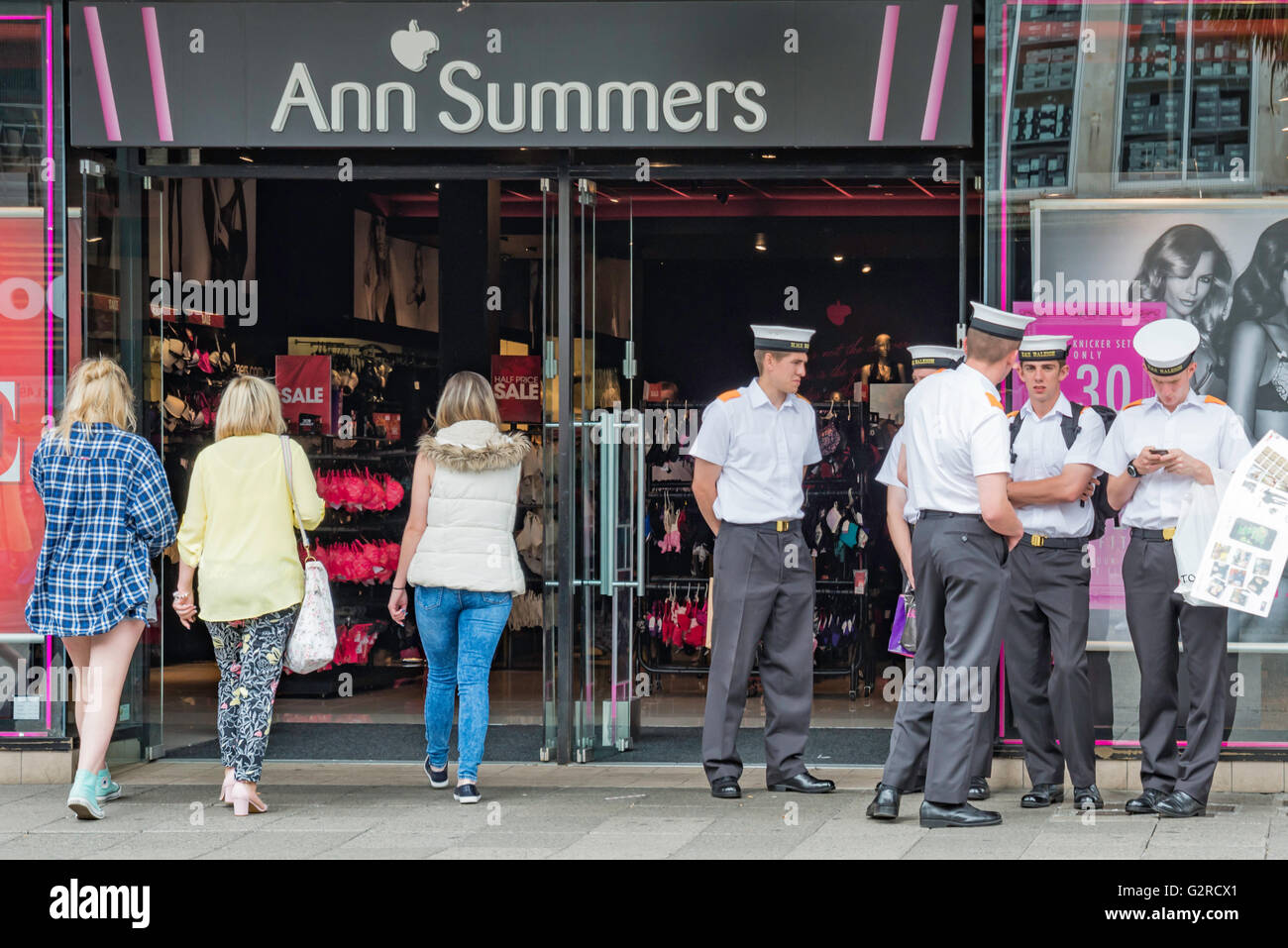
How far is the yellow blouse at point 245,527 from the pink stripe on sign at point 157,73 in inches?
72.2

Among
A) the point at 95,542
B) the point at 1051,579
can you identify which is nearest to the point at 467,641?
the point at 95,542

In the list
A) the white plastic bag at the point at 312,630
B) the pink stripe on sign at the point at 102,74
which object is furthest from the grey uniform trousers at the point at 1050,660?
the pink stripe on sign at the point at 102,74

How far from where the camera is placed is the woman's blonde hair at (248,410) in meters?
6.23

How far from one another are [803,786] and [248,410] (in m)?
2.72

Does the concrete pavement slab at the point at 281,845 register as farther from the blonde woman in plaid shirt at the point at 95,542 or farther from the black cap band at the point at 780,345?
the black cap band at the point at 780,345

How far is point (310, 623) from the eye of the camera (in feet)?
20.2

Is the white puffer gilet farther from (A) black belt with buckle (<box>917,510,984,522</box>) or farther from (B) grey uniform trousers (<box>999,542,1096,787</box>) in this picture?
(B) grey uniform trousers (<box>999,542,1096,787</box>)

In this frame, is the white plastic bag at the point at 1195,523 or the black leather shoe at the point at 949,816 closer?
the black leather shoe at the point at 949,816

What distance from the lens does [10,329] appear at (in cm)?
719

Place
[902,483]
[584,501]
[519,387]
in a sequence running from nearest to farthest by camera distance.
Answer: [902,483] → [584,501] → [519,387]

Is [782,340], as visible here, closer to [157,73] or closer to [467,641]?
[467,641]

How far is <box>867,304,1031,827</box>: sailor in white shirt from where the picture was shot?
18.3ft

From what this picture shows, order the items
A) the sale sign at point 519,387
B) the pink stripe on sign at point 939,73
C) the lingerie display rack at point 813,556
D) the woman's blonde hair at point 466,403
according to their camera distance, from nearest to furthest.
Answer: the woman's blonde hair at point 466,403
the pink stripe on sign at point 939,73
the lingerie display rack at point 813,556
the sale sign at point 519,387
